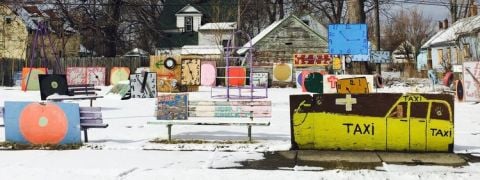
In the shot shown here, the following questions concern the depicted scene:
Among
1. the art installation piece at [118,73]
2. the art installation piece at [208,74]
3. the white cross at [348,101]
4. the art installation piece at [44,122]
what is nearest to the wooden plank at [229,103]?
the white cross at [348,101]

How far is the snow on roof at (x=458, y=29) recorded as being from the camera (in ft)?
130

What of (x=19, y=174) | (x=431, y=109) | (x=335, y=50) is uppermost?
(x=335, y=50)

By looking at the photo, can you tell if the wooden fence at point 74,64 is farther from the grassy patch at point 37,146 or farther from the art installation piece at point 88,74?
the grassy patch at point 37,146

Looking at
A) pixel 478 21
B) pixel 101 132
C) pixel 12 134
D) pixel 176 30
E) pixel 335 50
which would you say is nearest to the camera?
pixel 12 134

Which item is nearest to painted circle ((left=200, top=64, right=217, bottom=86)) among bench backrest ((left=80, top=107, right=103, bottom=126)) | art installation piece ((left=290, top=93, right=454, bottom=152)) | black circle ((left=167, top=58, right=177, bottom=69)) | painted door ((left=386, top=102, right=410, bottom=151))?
black circle ((left=167, top=58, right=177, bottom=69))

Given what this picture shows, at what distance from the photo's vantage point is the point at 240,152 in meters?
9.28

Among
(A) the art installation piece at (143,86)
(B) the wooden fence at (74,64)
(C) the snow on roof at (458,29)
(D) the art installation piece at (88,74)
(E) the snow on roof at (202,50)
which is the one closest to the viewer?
(A) the art installation piece at (143,86)

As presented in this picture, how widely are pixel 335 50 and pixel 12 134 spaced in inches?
565

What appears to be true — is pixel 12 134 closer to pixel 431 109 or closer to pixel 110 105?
pixel 431 109

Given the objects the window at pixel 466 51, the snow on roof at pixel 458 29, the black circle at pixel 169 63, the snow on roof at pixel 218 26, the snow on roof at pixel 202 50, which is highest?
the snow on roof at pixel 218 26

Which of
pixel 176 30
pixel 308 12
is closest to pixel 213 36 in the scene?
pixel 176 30

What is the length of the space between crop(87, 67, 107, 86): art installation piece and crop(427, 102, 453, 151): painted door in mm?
32676

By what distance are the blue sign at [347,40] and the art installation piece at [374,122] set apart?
40.1 feet

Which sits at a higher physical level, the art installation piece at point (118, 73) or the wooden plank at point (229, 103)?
the art installation piece at point (118, 73)
